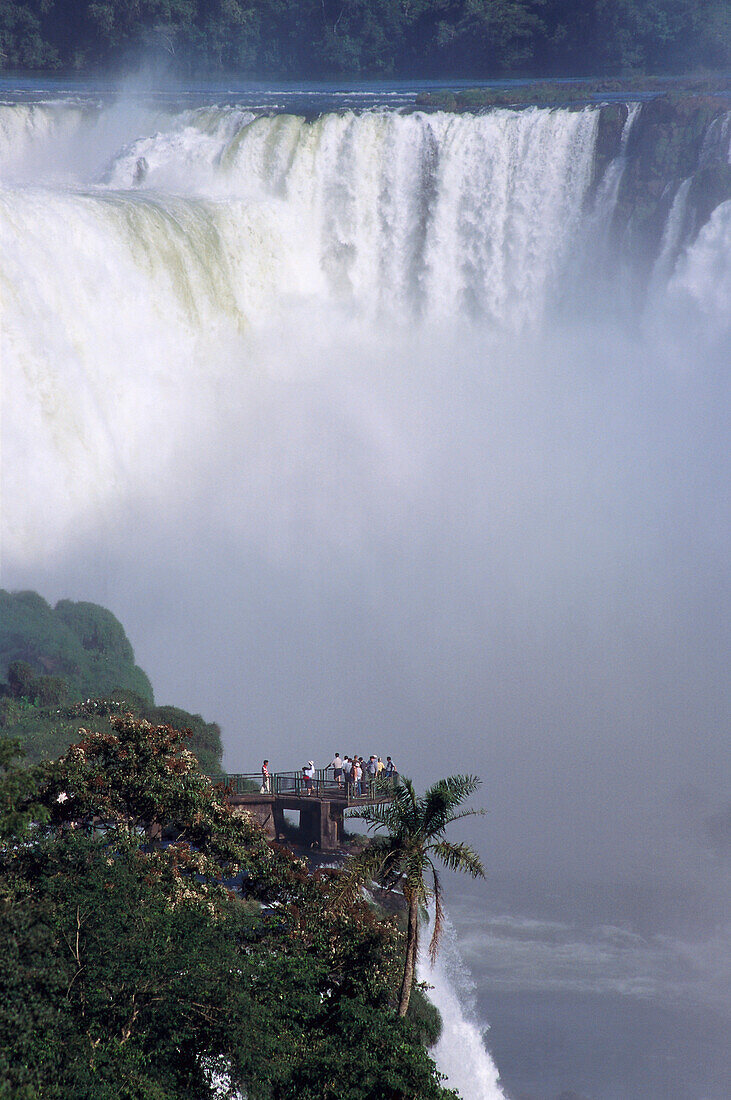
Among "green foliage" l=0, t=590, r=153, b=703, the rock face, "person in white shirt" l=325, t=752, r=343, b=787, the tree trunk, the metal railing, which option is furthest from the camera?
the rock face

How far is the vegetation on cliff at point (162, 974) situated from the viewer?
12766mm

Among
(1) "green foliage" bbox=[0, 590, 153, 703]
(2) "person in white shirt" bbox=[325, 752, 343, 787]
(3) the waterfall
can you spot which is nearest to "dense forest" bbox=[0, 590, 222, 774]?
(1) "green foliage" bbox=[0, 590, 153, 703]

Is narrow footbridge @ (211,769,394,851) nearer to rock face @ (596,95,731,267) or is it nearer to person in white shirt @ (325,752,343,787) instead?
person in white shirt @ (325,752,343,787)

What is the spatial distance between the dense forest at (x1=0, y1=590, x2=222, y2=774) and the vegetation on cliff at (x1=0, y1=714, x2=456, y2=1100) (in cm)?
985

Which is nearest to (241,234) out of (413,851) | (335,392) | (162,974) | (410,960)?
(335,392)

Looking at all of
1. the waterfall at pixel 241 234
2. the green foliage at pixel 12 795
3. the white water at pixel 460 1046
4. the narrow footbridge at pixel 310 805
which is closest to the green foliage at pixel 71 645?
the waterfall at pixel 241 234

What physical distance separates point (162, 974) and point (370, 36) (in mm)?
69348

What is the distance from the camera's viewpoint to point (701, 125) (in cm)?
4816

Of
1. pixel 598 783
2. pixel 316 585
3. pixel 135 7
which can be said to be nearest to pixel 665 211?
pixel 316 585

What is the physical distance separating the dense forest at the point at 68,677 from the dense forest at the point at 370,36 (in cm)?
4621

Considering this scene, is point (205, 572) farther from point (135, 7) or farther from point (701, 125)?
point (135, 7)

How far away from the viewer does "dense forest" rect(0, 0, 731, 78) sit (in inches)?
2616

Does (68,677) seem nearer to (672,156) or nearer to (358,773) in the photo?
(358,773)

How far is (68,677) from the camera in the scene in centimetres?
3175
